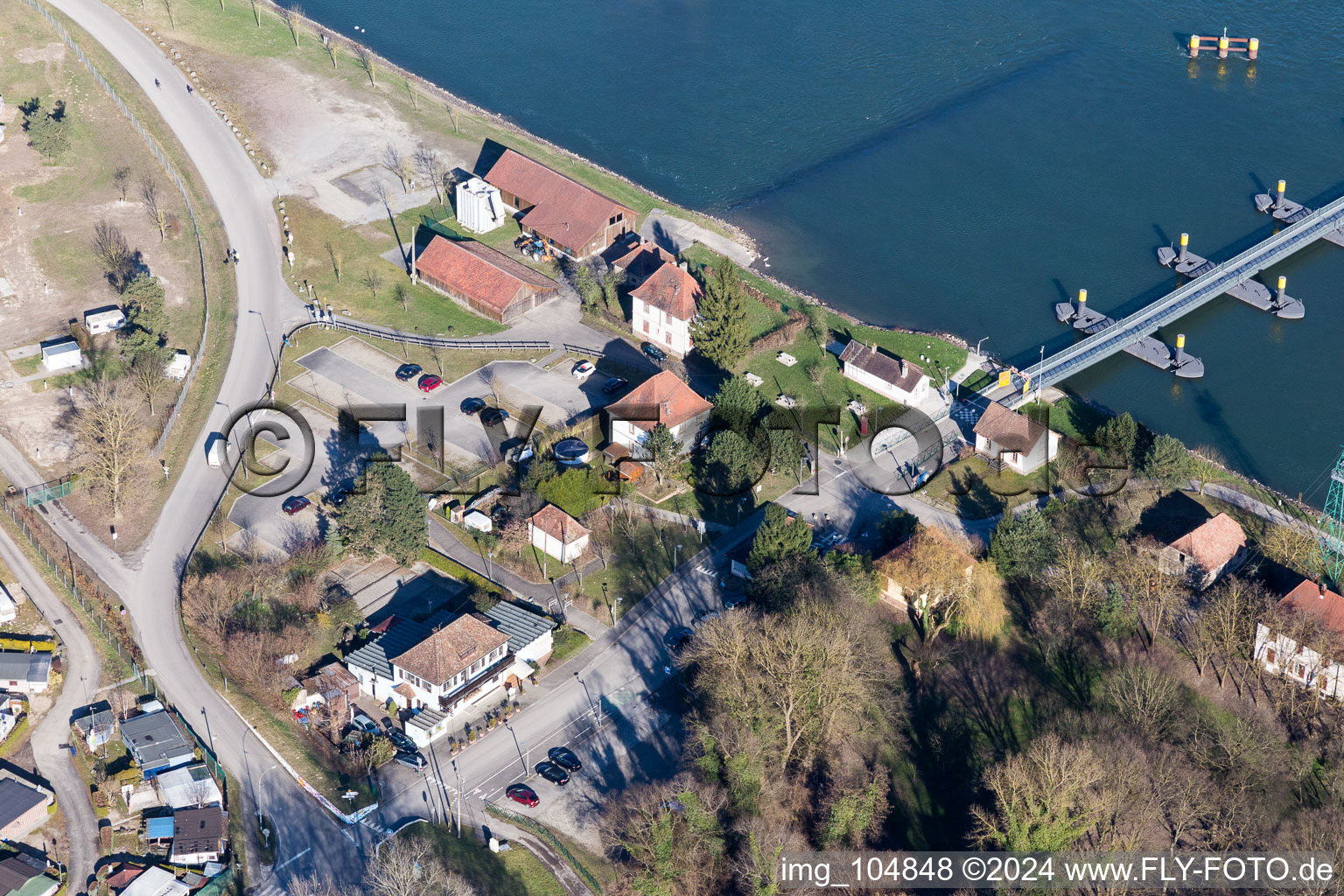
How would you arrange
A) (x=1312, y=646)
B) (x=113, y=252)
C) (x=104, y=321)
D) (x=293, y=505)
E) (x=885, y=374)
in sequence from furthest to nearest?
(x=113, y=252) < (x=104, y=321) < (x=885, y=374) < (x=293, y=505) < (x=1312, y=646)

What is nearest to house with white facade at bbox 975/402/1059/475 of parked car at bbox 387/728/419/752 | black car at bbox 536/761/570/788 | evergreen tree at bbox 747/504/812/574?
evergreen tree at bbox 747/504/812/574

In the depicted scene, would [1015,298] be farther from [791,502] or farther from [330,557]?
[330,557]

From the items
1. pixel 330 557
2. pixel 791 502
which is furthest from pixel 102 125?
pixel 791 502

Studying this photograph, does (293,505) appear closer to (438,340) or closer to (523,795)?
(438,340)

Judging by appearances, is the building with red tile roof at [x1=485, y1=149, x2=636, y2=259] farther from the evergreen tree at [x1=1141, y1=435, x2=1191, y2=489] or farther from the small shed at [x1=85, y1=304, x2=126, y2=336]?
the evergreen tree at [x1=1141, y1=435, x2=1191, y2=489]

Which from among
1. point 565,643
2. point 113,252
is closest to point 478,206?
point 113,252

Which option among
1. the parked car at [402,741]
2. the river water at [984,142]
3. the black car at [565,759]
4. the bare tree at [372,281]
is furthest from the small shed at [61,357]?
the river water at [984,142]
